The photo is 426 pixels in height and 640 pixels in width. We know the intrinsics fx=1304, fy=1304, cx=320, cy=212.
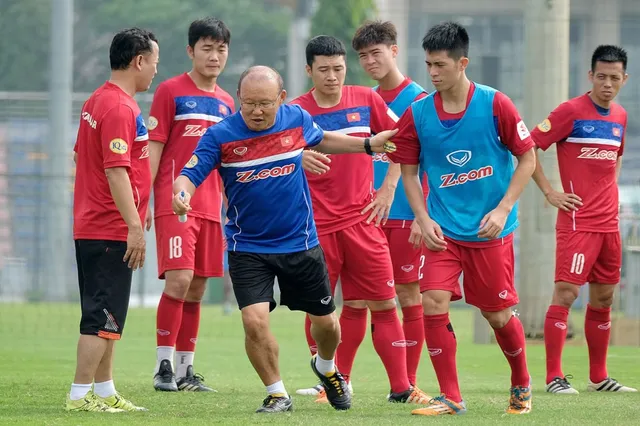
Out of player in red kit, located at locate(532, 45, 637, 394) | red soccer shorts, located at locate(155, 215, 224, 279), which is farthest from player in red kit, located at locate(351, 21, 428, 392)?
red soccer shorts, located at locate(155, 215, 224, 279)

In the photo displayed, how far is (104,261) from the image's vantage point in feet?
25.5

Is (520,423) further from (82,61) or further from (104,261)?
(82,61)

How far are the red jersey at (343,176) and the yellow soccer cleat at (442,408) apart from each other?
4.89ft

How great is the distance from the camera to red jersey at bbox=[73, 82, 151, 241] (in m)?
Result: 7.69

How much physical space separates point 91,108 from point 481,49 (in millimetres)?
36619

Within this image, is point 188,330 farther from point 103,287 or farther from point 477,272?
point 477,272

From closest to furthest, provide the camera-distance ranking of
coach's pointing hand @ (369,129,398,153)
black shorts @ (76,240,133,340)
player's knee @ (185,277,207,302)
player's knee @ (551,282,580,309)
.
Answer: black shorts @ (76,240,133,340), coach's pointing hand @ (369,129,398,153), player's knee @ (185,277,207,302), player's knee @ (551,282,580,309)

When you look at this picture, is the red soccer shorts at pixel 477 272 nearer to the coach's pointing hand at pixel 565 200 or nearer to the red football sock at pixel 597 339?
the coach's pointing hand at pixel 565 200

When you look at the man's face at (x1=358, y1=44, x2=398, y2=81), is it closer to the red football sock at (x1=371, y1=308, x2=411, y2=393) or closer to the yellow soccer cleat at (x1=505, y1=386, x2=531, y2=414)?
the red football sock at (x1=371, y1=308, x2=411, y2=393)

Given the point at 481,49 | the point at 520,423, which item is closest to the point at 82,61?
the point at 481,49

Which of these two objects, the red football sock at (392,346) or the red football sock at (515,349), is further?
the red football sock at (392,346)

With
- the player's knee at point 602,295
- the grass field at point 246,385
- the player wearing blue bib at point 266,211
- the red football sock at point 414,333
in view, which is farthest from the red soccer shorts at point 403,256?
the player's knee at point 602,295

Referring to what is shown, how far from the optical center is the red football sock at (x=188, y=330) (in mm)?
9820

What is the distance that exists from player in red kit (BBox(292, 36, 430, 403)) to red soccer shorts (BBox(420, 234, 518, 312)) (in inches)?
35.4
